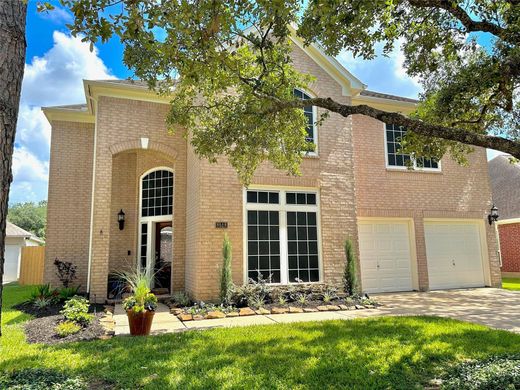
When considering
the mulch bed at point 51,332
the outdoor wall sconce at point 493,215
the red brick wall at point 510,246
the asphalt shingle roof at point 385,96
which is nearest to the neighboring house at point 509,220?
the red brick wall at point 510,246

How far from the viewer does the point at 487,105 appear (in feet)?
26.0

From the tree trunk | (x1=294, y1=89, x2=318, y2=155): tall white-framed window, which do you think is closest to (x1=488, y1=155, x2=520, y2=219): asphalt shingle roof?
(x1=294, y1=89, x2=318, y2=155): tall white-framed window

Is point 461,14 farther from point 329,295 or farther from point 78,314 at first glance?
point 78,314

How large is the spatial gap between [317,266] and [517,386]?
25.3 feet

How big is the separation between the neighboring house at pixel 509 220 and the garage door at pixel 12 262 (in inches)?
1305

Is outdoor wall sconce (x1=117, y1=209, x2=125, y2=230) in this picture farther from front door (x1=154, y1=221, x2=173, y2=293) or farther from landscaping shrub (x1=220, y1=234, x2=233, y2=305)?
landscaping shrub (x1=220, y1=234, x2=233, y2=305)

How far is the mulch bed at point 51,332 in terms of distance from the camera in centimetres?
697

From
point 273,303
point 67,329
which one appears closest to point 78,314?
point 67,329

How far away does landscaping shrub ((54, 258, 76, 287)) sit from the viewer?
1286 cm

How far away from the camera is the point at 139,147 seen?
12383mm

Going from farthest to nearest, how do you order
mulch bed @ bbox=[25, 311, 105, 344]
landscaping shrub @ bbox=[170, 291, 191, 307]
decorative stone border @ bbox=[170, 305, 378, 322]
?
landscaping shrub @ bbox=[170, 291, 191, 307]
decorative stone border @ bbox=[170, 305, 378, 322]
mulch bed @ bbox=[25, 311, 105, 344]

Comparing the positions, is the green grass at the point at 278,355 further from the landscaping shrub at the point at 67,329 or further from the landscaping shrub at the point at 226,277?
the landscaping shrub at the point at 226,277

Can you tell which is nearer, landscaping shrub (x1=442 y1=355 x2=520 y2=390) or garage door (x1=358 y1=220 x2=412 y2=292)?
landscaping shrub (x1=442 y1=355 x2=520 y2=390)

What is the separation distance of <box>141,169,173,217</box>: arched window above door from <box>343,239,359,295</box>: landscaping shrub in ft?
20.1
